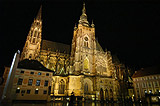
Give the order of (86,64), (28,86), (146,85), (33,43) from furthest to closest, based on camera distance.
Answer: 1. (33,43)
2. (86,64)
3. (146,85)
4. (28,86)

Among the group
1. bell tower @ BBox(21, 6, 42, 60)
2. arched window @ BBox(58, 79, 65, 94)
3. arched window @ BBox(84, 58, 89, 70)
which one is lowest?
arched window @ BBox(58, 79, 65, 94)

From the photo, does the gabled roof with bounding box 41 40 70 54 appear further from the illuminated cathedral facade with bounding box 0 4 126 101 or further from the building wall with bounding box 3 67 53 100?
the building wall with bounding box 3 67 53 100

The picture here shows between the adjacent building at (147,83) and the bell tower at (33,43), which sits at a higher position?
the bell tower at (33,43)

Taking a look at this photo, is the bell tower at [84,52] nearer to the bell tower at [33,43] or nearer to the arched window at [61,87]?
the arched window at [61,87]

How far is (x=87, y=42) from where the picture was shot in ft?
132

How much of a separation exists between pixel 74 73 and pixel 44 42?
70.7 ft

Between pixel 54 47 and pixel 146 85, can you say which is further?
pixel 54 47

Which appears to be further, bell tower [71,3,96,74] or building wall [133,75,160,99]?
bell tower [71,3,96,74]

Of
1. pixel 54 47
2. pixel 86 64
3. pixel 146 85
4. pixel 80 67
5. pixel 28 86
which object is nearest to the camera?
pixel 28 86

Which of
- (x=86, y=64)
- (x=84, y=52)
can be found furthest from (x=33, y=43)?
(x=86, y=64)

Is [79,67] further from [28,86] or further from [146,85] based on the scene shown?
[146,85]

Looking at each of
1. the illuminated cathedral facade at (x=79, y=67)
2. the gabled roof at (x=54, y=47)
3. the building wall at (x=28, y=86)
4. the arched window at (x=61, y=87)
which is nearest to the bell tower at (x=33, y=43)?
the illuminated cathedral facade at (x=79, y=67)

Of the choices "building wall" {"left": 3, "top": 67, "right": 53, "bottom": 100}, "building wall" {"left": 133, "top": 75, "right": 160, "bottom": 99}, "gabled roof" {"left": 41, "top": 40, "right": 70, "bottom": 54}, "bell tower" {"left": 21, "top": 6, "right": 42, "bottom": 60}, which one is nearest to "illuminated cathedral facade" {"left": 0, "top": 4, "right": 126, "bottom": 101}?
"bell tower" {"left": 21, "top": 6, "right": 42, "bottom": 60}

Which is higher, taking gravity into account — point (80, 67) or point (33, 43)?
point (33, 43)
